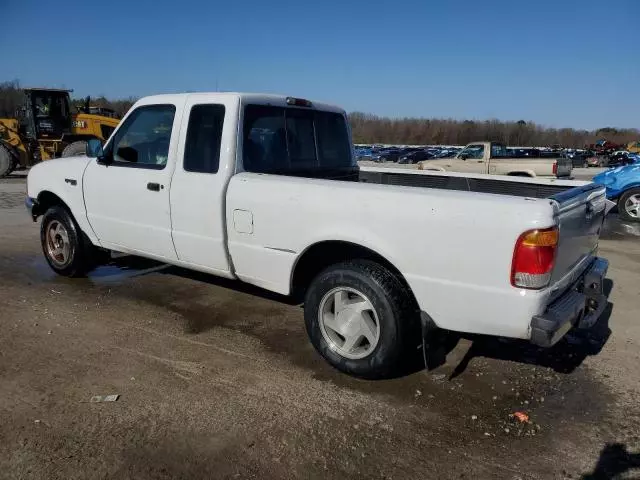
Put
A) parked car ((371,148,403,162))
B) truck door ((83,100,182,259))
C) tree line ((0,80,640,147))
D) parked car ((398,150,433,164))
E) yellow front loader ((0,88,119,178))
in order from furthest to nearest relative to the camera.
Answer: tree line ((0,80,640,147))
parked car ((371,148,403,162))
parked car ((398,150,433,164))
yellow front loader ((0,88,119,178))
truck door ((83,100,182,259))

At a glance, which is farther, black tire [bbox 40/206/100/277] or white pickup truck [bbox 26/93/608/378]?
black tire [bbox 40/206/100/277]

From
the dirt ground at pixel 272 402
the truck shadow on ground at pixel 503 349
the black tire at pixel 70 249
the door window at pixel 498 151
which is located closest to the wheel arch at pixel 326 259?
the truck shadow on ground at pixel 503 349

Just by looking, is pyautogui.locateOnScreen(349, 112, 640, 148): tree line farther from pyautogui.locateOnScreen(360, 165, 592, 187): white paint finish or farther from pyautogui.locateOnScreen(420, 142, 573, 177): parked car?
pyautogui.locateOnScreen(360, 165, 592, 187): white paint finish

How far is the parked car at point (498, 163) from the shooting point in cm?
1570

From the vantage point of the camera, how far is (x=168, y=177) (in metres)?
4.42

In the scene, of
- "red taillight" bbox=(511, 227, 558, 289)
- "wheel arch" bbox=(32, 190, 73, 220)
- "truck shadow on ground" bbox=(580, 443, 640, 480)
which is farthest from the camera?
"wheel arch" bbox=(32, 190, 73, 220)

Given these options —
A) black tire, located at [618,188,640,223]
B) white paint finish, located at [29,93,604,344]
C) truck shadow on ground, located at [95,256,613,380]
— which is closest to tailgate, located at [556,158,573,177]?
black tire, located at [618,188,640,223]

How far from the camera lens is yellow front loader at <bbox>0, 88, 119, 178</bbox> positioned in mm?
17516

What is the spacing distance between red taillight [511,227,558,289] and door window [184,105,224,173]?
2416 mm

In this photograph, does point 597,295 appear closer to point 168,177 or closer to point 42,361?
point 168,177

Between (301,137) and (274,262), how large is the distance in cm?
147

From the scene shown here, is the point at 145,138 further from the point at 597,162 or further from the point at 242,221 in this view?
the point at 597,162

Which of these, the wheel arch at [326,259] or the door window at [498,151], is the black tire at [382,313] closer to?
the wheel arch at [326,259]

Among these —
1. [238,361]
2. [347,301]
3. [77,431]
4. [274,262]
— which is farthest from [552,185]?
[77,431]
